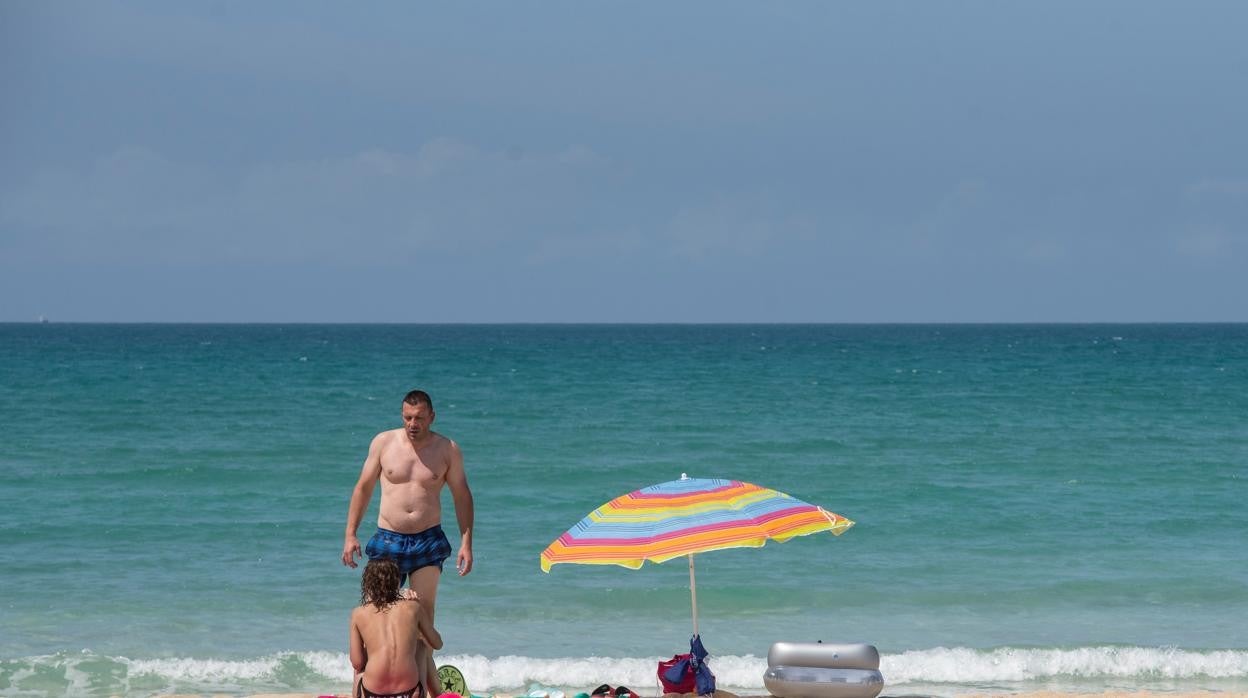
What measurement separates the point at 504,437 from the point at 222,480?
6.47 meters

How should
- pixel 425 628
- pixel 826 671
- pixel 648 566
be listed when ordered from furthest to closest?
pixel 648 566 < pixel 826 671 < pixel 425 628

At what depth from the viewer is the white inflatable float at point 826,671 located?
729 centimetres

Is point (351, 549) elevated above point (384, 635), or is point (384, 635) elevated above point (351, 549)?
point (351, 549)

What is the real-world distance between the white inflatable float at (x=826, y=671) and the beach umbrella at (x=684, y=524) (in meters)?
0.81

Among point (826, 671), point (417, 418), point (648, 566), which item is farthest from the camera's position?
point (648, 566)

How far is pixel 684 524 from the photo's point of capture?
272 inches

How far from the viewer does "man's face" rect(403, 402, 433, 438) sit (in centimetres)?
677

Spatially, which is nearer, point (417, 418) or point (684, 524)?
point (417, 418)

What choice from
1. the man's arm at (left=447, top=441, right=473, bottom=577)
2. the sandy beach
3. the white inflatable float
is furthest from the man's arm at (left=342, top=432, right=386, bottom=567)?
the white inflatable float

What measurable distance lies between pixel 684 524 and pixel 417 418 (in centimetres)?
149

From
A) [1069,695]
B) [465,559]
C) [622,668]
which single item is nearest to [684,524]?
[465,559]

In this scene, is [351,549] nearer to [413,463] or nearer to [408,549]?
[408,549]

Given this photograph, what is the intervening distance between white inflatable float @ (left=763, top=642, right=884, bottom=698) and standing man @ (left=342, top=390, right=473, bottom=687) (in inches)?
75.4

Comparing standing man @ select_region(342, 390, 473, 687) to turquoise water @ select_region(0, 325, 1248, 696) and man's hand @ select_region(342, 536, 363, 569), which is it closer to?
man's hand @ select_region(342, 536, 363, 569)
